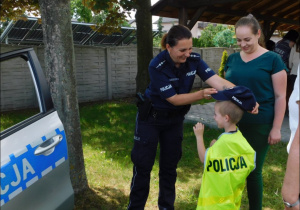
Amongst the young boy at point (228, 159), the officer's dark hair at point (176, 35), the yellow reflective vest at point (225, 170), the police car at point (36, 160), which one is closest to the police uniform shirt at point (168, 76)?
the officer's dark hair at point (176, 35)

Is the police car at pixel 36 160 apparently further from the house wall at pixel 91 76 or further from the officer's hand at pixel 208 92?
the house wall at pixel 91 76

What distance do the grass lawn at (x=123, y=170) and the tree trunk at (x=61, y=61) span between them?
66cm

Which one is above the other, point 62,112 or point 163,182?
point 62,112

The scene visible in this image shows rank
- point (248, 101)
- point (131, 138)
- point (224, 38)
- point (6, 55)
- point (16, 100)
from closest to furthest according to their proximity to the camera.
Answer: point (6, 55) → point (248, 101) → point (131, 138) → point (16, 100) → point (224, 38)

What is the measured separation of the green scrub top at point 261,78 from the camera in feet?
8.64

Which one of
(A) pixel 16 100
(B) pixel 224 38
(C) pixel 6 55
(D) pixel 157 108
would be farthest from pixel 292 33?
(B) pixel 224 38

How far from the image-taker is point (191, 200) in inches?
146

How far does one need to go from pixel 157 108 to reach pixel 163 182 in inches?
31.8

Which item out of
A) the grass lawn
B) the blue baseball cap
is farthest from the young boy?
the grass lawn

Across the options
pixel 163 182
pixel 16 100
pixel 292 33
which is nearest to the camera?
pixel 163 182

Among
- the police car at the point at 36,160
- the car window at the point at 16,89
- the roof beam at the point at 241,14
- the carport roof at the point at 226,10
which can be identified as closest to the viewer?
the police car at the point at 36,160

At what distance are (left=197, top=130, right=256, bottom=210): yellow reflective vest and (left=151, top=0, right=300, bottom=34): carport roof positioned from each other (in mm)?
5243

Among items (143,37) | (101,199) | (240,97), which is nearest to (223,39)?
(143,37)

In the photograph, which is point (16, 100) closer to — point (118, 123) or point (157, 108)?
point (118, 123)
